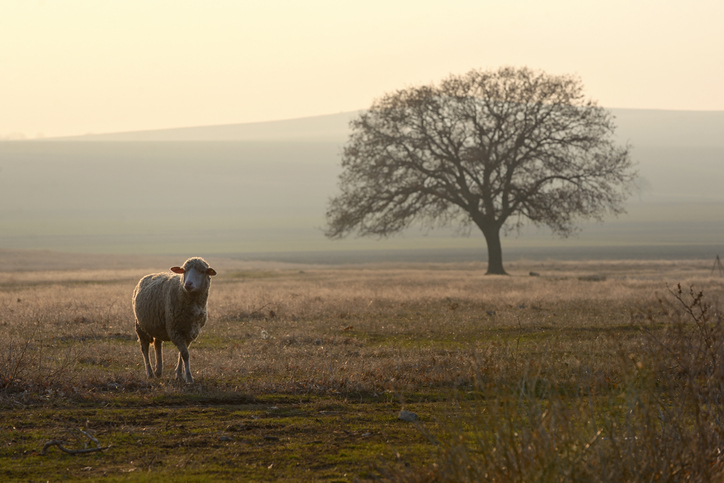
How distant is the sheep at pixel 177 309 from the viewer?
1190cm

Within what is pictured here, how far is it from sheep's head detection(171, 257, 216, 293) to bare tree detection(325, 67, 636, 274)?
26975mm

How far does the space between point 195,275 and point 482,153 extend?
29065 mm

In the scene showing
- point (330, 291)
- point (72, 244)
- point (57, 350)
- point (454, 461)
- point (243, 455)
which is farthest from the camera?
point (72, 244)

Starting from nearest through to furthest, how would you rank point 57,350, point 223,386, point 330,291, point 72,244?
point 223,386, point 57,350, point 330,291, point 72,244

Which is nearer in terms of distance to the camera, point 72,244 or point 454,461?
point 454,461

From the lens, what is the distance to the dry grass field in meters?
5.61

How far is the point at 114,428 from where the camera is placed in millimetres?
8633

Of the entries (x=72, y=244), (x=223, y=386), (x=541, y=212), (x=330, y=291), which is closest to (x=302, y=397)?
(x=223, y=386)

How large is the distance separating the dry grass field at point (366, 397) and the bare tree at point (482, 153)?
17741mm

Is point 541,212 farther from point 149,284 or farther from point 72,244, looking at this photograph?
point 72,244

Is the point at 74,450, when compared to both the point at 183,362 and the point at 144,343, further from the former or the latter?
the point at 144,343

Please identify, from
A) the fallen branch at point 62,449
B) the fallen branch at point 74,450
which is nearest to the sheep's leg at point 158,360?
the fallen branch at point 74,450

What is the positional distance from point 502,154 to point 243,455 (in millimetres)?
33387

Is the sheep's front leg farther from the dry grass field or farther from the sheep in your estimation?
the dry grass field
